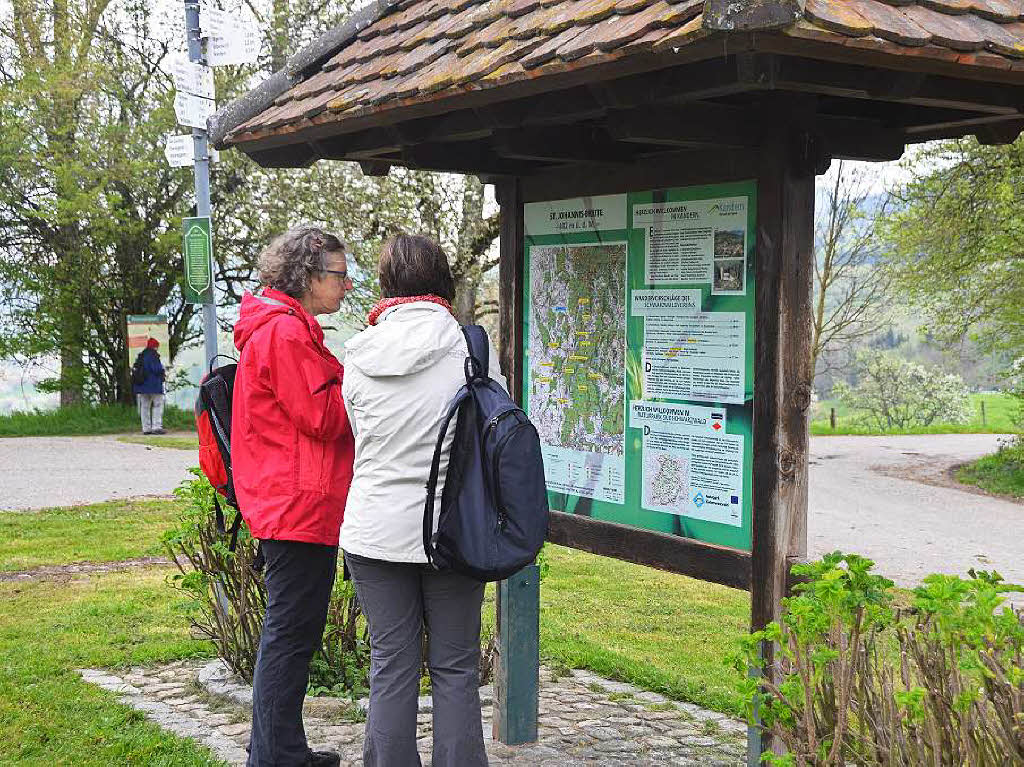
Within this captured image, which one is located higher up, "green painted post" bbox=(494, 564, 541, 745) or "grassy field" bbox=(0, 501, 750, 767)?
"green painted post" bbox=(494, 564, 541, 745)

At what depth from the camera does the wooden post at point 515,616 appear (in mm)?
4867

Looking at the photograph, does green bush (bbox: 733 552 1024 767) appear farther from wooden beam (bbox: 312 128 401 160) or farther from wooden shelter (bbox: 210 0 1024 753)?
wooden beam (bbox: 312 128 401 160)

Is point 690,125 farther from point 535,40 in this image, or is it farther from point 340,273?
point 340,273

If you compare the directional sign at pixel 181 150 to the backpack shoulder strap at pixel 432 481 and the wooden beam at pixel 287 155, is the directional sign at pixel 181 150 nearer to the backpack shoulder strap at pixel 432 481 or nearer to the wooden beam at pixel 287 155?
the wooden beam at pixel 287 155

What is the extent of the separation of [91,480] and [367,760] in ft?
39.1

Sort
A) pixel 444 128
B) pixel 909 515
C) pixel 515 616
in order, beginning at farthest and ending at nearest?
1. pixel 909 515
2. pixel 515 616
3. pixel 444 128

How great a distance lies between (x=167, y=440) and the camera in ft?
65.1

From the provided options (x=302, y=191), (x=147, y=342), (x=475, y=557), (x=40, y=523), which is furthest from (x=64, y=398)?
(x=475, y=557)

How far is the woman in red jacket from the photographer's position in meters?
3.91

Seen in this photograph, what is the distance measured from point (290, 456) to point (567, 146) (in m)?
1.50

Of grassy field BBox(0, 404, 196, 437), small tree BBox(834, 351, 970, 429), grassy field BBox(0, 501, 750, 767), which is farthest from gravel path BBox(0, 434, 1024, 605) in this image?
small tree BBox(834, 351, 970, 429)

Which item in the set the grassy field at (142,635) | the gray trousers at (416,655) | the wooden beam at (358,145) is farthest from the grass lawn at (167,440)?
the gray trousers at (416,655)

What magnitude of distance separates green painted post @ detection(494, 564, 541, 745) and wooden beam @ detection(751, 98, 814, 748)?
137cm

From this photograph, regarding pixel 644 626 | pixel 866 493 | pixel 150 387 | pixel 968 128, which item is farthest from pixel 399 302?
pixel 150 387
